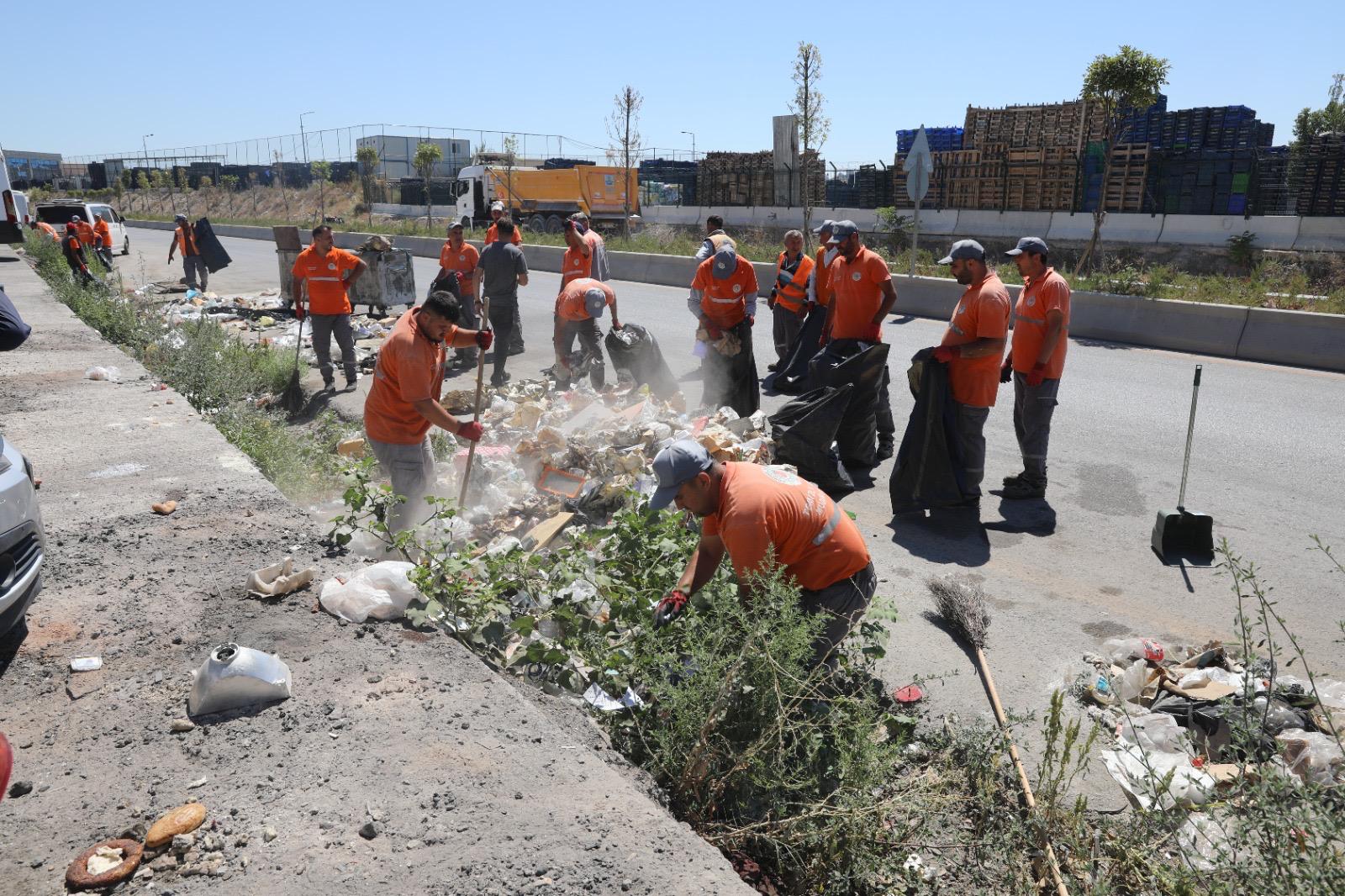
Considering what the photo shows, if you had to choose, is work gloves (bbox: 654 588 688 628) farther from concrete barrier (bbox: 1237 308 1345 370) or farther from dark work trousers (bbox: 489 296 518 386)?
concrete barrier (bbox: 1237 308 1345 370)

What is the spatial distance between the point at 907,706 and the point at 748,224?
2835cm

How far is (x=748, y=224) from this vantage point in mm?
30984

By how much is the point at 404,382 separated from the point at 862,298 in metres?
3.89

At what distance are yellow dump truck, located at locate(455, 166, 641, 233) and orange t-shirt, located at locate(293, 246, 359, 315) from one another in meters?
24.6

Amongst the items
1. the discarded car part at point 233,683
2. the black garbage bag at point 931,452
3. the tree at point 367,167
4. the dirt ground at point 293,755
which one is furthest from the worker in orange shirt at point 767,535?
the tree at point 367,167

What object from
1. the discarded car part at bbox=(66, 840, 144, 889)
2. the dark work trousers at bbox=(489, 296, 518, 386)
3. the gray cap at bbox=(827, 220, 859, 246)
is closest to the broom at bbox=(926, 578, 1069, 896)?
the discarded car part at bbox=(66, 840, 144, 889)

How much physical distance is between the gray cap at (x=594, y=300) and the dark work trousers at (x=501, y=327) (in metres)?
1.85

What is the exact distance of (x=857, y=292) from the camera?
7.48 m

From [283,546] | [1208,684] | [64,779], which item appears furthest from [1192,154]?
[64,779]

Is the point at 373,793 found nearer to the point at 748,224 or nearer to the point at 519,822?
the point at 519,822

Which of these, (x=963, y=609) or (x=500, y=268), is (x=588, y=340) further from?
(x=963, y=609)

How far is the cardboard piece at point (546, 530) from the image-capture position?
5.57 meters

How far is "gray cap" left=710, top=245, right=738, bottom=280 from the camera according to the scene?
806 cm

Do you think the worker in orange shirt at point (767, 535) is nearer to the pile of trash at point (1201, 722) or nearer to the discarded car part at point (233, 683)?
the pile of trash at point (1201, 722)
